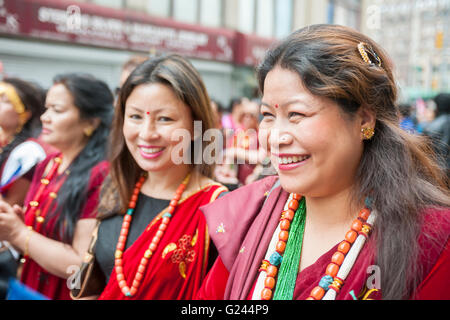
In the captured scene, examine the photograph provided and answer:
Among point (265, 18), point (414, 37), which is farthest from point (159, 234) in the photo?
point (414, 37)

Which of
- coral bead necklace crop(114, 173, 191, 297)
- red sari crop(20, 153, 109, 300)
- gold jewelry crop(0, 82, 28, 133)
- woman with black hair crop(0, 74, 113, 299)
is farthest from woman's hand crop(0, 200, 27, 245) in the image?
gold jewelry crop(0, 82, 28, 133)

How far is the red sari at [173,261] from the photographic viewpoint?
1.79 m

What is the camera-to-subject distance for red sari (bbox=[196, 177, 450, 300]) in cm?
113

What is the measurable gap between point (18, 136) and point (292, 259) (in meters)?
2.67

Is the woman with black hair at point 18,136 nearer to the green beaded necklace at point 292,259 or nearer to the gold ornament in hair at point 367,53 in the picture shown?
the green beaded necklace at point 292,259

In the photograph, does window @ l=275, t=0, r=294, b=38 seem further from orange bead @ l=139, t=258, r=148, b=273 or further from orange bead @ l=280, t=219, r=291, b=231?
orange bead @ l=280, t=219, r=291, b=231

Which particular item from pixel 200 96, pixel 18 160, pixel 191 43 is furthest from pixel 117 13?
pixel 200 96

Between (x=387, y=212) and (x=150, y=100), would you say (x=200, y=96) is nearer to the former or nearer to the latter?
(x=150, y=100)

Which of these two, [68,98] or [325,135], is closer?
[325,135]

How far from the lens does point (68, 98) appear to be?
8.30ft

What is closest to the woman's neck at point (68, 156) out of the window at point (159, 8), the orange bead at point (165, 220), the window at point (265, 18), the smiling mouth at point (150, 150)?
the smiling mouth at point (150, 150)

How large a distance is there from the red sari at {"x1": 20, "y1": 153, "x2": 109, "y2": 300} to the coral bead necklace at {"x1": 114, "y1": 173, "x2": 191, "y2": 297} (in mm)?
321

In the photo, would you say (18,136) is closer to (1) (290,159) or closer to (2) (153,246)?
(2) (153,246)

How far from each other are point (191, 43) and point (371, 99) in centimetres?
1145
